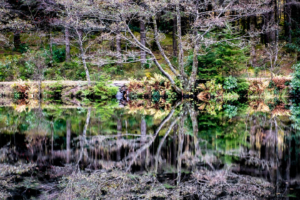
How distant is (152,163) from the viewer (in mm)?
4352

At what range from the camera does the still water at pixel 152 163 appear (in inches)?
125

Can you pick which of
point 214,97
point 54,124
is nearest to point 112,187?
point 54,124

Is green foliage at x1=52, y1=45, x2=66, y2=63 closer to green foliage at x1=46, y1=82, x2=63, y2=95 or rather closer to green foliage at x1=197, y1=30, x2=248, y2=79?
green foliage at x1=46, y1=82, x2=63, y2=95

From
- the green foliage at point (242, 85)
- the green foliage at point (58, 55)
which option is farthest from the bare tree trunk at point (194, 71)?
the green foliage at point (58, 55)

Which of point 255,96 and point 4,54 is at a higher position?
point 4,54

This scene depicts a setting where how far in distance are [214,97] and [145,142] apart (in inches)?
559

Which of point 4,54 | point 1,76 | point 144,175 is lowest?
point 144,175

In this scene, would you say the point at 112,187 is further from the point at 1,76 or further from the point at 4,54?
the point at 4,54

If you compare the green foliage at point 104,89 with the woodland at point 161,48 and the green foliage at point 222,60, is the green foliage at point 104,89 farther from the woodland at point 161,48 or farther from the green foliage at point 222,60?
the green foliage at point 222,60

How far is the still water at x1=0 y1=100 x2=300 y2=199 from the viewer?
318 cm

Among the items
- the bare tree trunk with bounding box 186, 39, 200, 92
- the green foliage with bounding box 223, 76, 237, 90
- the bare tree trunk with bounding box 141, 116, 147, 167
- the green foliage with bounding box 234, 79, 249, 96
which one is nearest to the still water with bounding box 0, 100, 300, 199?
the bare tree trunk with bounding box 141, 116, 147, 167

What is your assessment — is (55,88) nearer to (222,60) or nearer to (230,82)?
(222,60)

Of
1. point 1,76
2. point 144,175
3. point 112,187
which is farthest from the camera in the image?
point 1,76

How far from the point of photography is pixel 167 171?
3959 millimetres
